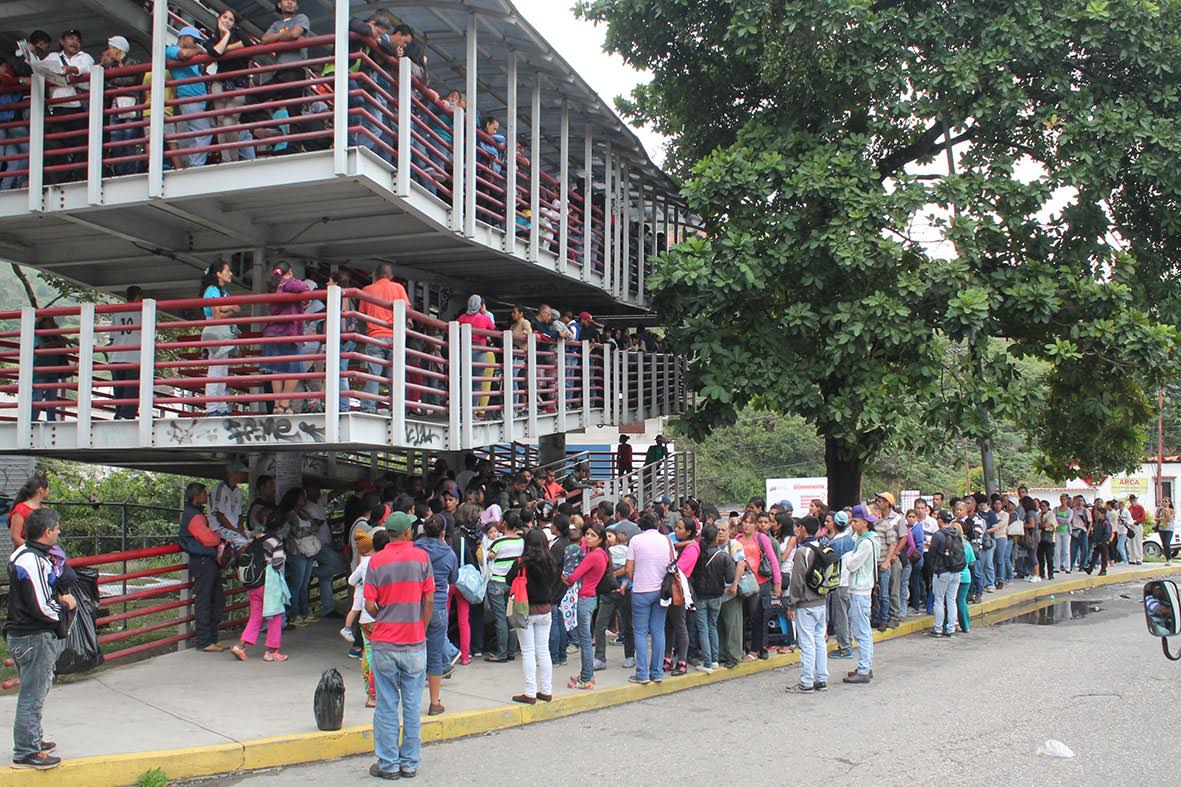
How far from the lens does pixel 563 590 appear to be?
988 centimetres

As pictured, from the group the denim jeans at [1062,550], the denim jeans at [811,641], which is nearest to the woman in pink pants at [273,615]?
the denim jeans at [811,641]

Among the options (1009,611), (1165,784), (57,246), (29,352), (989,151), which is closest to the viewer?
(1165,784)


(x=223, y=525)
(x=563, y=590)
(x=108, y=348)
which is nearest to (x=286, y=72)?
(x=108, y=348)

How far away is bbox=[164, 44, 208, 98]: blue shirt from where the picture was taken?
1060 centimetres

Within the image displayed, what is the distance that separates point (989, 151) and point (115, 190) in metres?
12.7

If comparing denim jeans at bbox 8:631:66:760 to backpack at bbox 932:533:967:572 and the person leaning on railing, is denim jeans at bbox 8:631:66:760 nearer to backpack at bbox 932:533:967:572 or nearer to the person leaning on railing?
the person leaning on railing

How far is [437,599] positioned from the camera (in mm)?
8734

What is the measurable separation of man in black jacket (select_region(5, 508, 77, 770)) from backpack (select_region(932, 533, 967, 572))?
10.7 meters

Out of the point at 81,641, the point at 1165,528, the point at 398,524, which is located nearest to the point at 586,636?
the point at 398,524

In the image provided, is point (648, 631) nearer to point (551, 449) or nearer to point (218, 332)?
point (218, 332)

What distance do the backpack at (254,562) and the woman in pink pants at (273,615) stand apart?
0.03 meters

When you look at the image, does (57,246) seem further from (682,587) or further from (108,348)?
(682,587)

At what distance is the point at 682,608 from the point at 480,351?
13.0 feet

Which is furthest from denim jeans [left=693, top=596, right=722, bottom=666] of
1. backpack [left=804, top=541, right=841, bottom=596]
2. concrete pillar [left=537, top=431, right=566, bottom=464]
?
concrete pillar [left=537, top=431, right=566, bottom=464]
